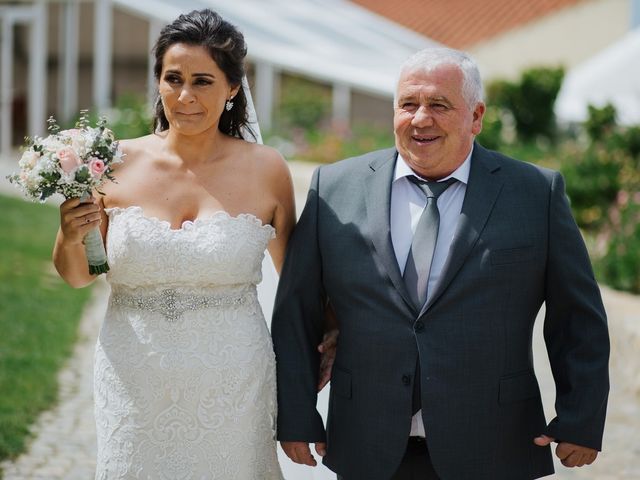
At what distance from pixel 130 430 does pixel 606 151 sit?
10.3 meters

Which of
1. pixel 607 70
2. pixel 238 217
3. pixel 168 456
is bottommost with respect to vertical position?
pixel 168 456

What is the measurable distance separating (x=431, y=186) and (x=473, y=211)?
180 mm

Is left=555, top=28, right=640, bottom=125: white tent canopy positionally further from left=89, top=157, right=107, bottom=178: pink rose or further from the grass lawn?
left=89, top=157, right=107, bottom=178: pink rose

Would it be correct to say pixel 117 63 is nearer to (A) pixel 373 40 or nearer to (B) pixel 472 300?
Answer: (A) pixel 373 40

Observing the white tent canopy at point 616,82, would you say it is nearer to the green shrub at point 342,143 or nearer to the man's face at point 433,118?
the green shrub at point 342,143

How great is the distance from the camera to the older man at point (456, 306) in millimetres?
3482

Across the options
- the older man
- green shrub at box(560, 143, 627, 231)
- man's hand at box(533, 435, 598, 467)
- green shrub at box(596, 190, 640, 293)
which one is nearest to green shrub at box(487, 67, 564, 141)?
green shrub at box(560, 143, 627, 231)

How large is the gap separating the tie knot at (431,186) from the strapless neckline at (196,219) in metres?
0.60

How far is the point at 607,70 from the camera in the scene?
13.6 metres

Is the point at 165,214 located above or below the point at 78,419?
above

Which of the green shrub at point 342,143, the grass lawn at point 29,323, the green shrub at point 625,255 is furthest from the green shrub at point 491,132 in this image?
the grass lawn at point 29,323

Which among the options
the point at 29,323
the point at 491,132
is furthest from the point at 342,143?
the point at 29,323

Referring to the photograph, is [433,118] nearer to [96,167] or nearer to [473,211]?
[473,211]

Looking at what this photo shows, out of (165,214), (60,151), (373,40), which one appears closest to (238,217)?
(165,214)
